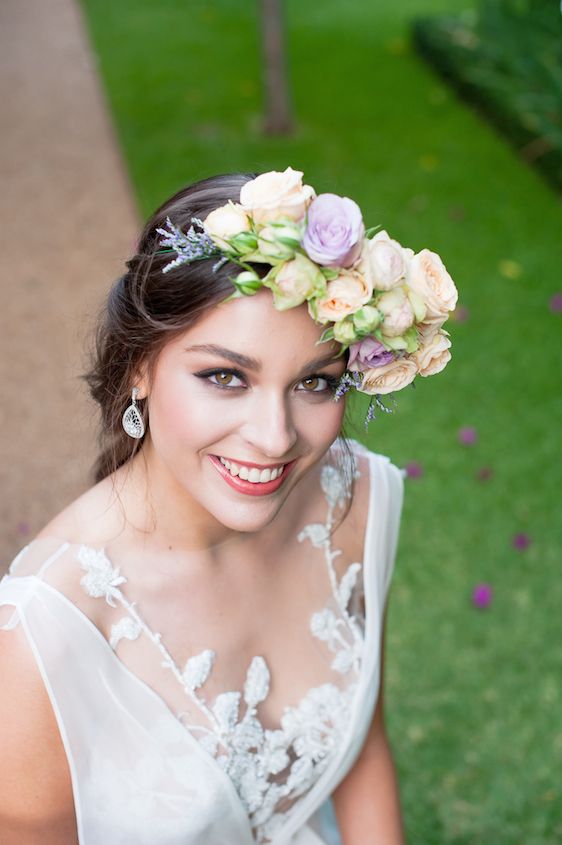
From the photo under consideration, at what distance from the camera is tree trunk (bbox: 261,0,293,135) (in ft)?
25.2

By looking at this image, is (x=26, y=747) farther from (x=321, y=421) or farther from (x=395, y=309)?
(x=395, y=309)

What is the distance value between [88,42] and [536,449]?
7.87 meters

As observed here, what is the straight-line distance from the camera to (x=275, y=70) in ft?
26.3

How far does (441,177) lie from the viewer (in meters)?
7.75

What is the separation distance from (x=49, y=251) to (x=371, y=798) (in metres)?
5.08

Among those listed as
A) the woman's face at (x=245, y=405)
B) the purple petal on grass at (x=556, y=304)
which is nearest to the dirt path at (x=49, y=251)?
the woman's face at (x=245, y=405)

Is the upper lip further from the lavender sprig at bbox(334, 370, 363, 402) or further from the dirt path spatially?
the dirt path

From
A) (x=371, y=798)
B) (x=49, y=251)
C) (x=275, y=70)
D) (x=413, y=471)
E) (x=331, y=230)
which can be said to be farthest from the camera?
(x=275, y=70)

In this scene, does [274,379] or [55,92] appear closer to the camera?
[274,379]

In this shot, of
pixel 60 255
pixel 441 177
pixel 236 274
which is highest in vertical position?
pixel 236 274

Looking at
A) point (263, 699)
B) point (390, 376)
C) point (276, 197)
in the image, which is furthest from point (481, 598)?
point (276, 197)

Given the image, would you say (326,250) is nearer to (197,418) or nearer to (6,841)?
(197,418)

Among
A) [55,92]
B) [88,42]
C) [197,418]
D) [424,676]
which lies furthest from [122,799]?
[88,42]

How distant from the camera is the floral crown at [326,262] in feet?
5.51
